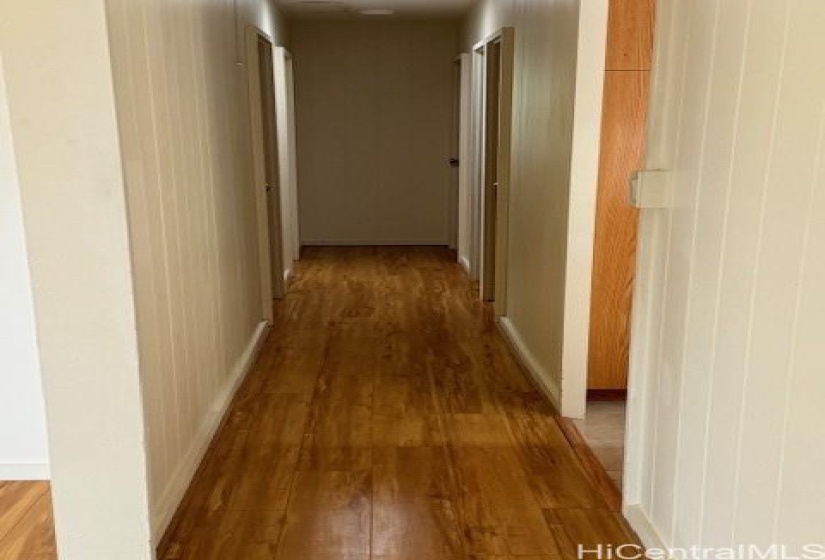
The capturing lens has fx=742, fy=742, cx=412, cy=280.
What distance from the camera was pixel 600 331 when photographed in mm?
3375

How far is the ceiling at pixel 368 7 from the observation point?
19.4ft

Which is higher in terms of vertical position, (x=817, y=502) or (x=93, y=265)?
(x=93, y=265)

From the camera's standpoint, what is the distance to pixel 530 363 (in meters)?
3.78

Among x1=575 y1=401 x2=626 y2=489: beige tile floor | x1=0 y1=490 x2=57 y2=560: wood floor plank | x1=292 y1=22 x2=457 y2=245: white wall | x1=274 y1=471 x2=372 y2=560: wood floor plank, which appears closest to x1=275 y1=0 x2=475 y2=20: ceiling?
x1=292 y1=22 x2=457 y2=245: white wall

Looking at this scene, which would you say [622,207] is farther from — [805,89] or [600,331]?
[805,89]

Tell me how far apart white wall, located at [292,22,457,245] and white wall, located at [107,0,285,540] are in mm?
3537

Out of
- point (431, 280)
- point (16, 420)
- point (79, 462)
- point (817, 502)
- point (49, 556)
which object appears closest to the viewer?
point (817, 502)

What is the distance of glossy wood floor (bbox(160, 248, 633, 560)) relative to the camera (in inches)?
89.4

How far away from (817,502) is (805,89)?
2.49ft

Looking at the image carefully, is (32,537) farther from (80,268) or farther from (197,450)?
(80,268)

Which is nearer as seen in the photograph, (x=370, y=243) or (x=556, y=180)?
(x=556, y=180)

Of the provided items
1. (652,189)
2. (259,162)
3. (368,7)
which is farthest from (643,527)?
(368,7)

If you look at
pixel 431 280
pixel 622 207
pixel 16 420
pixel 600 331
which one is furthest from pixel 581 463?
pixel 431 280

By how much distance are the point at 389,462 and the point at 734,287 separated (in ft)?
5.07
